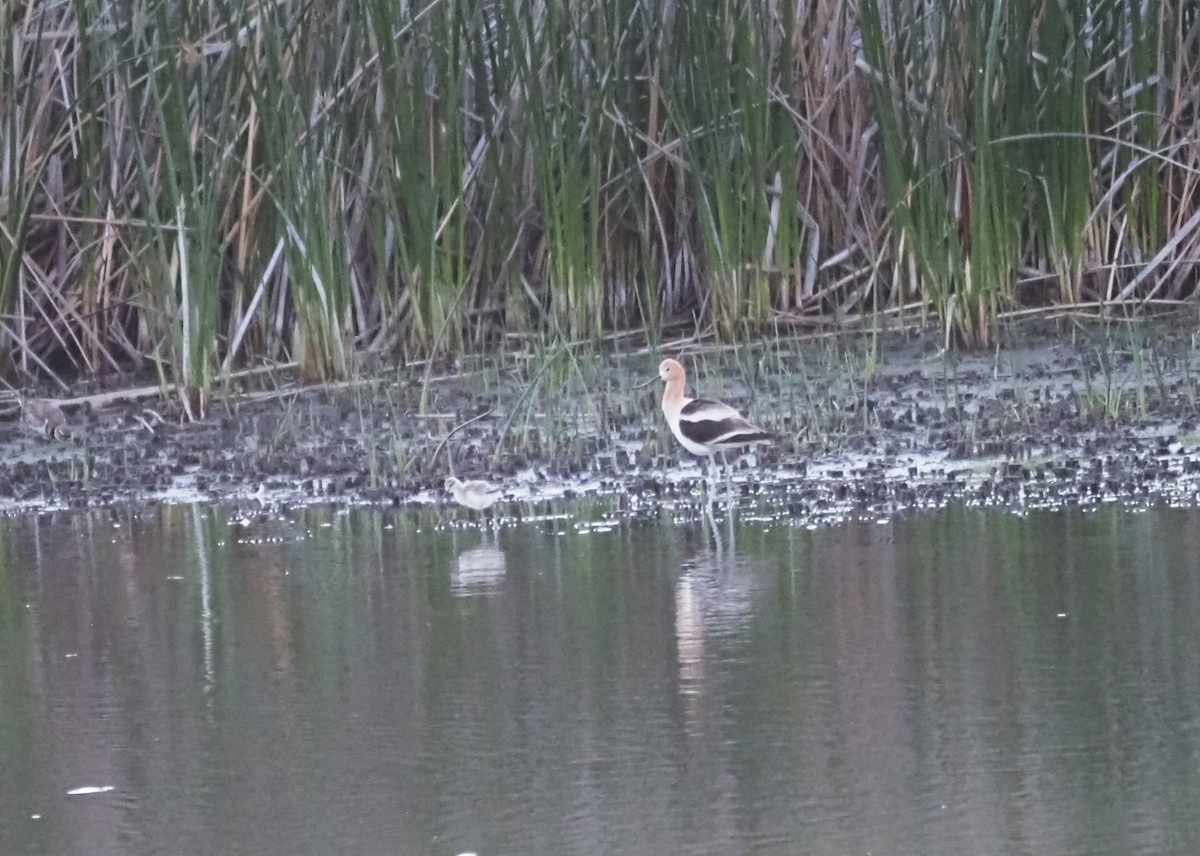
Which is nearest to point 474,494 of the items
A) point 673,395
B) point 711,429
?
point 711,429

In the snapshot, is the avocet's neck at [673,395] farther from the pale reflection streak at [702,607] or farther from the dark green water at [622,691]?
the pale reflection streak at [702,607]

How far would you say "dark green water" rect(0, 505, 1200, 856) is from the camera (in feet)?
11.7

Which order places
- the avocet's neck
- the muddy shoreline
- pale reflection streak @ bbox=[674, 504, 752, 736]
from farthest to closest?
the avocet's neck → the muddy shoreline → pale reflection streak @ bbox=[674, 504, 752, 736]

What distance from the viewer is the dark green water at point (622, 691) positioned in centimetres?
356

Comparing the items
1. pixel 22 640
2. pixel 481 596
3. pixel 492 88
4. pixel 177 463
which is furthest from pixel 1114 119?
pixel 22 640

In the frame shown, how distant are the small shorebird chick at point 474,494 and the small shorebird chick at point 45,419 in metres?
2.58

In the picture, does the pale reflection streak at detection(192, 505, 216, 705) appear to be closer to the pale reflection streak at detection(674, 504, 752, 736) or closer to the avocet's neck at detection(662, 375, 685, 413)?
the pale reflection streak at detection(674, 504, 752, 736)

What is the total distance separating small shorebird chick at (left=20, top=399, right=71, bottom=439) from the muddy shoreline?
6 centimetres

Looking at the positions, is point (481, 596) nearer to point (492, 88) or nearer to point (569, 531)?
point (569, 531)

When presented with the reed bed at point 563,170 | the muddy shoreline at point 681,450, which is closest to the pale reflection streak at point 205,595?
the muddy shoreline at point 681,450

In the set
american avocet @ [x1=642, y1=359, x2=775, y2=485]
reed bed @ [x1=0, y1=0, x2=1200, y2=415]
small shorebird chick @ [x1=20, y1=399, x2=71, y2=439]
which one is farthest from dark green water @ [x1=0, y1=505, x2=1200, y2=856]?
reed bed @ [x1=0, y1=0, x2=1200, y2=415]

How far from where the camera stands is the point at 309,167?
898 cm

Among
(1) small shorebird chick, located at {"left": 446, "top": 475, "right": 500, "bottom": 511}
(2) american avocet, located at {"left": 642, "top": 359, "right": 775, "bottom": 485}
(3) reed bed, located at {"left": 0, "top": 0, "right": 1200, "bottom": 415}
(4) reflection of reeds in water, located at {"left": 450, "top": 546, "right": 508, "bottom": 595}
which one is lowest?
(4) reflection of reeds in water, located at {"left": 450, "top": 546, "right": 508, "bottom": 595}

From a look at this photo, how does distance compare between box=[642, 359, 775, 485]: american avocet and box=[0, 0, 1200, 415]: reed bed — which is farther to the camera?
box=[0, 0, 1200, 415]: reed bed
